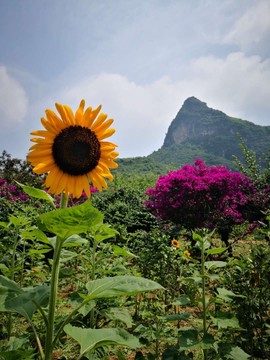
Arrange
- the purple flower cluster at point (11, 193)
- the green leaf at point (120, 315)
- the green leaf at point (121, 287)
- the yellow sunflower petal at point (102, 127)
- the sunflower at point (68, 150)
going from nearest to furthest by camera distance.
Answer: the green leaf at point (121, 287) → the sunflower at point (68, 150) → the yellow sunflower petal at point (102, 127) → the green leaf at point (120, 315) → the purple flower cluster at point (11, 193)

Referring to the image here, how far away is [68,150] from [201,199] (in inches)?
187

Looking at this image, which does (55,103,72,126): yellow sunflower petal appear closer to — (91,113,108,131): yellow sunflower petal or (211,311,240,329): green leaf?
(91,113,108,131): yellow sunflower petal

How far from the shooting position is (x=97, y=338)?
129cm

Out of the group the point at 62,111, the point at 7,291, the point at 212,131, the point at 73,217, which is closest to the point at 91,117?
the point at 62,111

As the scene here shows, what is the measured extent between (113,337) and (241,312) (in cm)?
132

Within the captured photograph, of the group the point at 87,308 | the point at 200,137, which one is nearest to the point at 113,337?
the point at 87,308

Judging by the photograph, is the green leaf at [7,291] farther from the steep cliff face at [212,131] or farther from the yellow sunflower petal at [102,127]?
the steep cliff face at [212,131]

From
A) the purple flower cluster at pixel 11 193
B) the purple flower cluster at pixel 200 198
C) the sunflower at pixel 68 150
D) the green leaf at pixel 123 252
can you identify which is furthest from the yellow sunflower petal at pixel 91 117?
the purple flower cluster at pixel 11 193

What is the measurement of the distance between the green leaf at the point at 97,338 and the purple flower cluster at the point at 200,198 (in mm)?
4546

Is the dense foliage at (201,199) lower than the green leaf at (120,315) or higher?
higher

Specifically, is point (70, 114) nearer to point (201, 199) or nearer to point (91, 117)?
point (91, 117)

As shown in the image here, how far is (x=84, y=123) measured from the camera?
155 cm

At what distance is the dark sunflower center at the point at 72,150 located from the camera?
1.52 metres

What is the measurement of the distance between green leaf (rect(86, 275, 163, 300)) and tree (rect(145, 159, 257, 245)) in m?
4.61
